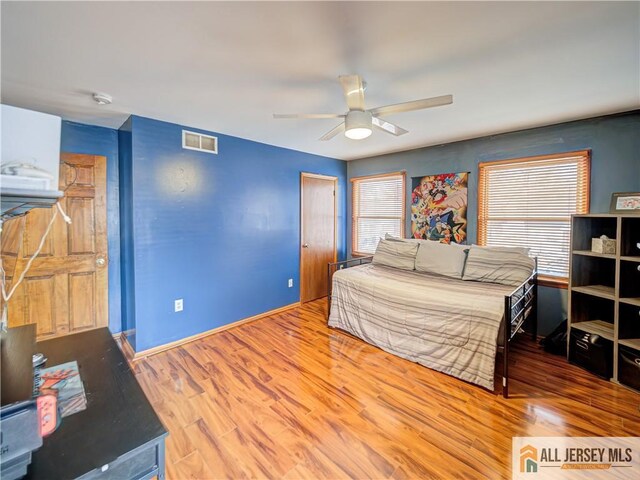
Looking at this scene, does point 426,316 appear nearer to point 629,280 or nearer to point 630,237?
point 629,280

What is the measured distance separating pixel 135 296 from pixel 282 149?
254 cm

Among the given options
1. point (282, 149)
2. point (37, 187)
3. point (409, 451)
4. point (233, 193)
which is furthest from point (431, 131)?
point (37, 187)

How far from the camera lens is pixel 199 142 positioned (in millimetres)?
A: 3135

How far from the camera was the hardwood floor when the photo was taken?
1.61 metres

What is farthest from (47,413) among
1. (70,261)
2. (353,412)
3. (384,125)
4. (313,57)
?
(70,261)

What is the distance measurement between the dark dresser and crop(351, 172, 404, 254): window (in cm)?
389

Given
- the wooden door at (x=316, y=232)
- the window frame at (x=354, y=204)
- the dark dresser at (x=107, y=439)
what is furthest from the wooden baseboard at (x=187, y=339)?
the dark dresser at (x=107, y=439)

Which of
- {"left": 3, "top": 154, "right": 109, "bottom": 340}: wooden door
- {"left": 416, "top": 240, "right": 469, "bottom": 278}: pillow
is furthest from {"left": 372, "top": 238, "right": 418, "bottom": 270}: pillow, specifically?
{"left": 3, "top": 154, "right": 109, "bottom": 340}: wooden door

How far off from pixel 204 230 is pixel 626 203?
3959 mm

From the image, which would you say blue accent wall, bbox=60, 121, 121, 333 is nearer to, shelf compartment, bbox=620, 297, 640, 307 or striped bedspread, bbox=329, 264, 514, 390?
striped bedspread, bbox=329, 264, 514, 390

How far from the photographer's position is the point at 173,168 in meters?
2.96

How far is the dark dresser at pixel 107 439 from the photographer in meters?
0.76

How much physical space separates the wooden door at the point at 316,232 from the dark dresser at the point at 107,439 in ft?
10.8

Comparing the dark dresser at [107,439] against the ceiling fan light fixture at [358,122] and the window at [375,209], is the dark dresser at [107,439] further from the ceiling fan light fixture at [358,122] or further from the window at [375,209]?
the window at [375,209]
